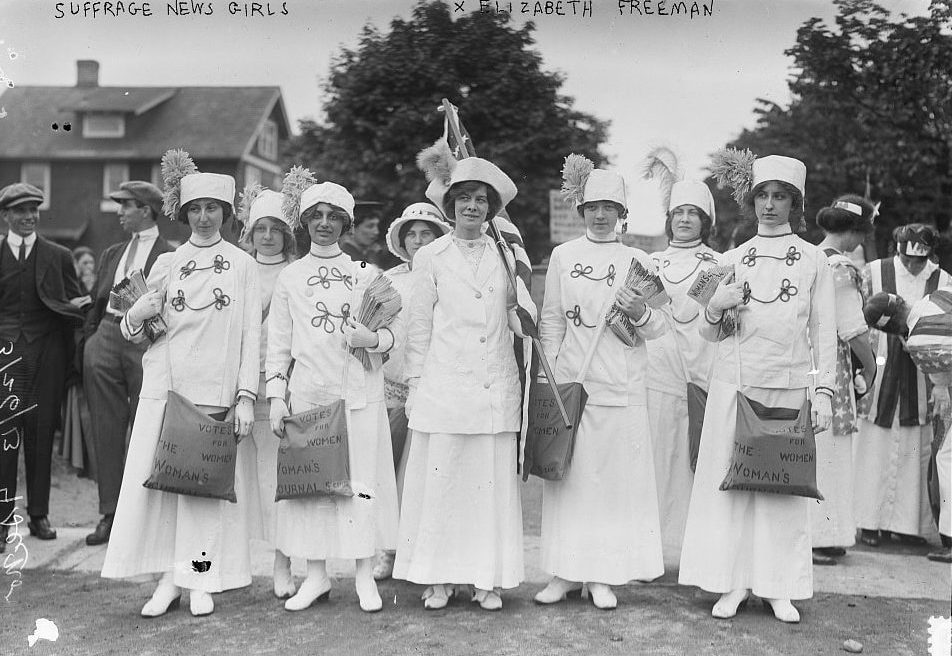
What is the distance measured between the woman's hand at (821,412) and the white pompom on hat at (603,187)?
1.44 metres

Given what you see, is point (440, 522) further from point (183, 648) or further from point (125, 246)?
point (125, 246)

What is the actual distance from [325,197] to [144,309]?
3.54ft

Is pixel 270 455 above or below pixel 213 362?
below

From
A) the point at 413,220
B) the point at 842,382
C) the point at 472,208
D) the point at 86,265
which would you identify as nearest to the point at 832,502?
the point at 842,382

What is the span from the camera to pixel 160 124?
2720 centimetres

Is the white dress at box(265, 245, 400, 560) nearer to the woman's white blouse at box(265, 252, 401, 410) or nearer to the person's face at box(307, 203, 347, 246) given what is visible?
the woman's white blouse at box(265, 252, 401, 410)

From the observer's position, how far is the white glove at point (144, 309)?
5.10m

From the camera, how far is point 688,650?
15.0 ft

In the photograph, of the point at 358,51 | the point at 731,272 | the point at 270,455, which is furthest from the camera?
the point at 358,51

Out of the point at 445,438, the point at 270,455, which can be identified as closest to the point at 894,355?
the point at 445,438

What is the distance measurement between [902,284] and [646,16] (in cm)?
284

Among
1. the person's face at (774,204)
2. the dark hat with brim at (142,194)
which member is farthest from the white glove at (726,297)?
the dark hat with brim at (142,194)

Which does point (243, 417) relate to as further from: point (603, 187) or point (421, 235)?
point (603, 187)

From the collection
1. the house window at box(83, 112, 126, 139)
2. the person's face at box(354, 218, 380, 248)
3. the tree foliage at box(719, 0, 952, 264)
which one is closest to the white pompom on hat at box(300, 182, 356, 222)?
the person's face at box(354, 218, 380, 248)
